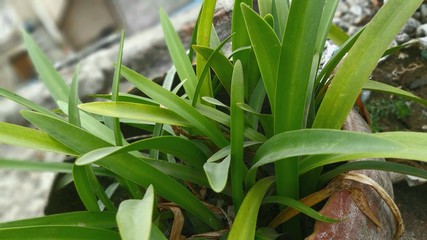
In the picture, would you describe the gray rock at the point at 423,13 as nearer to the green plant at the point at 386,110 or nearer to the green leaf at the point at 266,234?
the green plant at the point at 386,110

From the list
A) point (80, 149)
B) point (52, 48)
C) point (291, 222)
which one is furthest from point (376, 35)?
point (52, 48)

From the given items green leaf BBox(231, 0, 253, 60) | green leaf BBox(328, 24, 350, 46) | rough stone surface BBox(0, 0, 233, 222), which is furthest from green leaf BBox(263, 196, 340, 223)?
rough stone surface BBox(0, 0, 233, 222)

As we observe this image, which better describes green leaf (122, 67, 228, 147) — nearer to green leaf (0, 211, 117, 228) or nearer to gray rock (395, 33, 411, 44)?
green leaf (0, 211, 117, 228)

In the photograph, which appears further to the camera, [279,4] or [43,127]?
[279,4]

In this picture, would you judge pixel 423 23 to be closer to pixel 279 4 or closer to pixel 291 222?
pixel 279 4

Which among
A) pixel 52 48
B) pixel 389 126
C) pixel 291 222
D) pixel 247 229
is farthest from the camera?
pixel 52 48

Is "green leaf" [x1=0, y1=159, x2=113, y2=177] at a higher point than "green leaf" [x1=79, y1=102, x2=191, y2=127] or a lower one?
lower

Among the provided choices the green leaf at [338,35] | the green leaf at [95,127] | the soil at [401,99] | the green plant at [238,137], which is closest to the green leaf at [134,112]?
the green plant at [238,137]
